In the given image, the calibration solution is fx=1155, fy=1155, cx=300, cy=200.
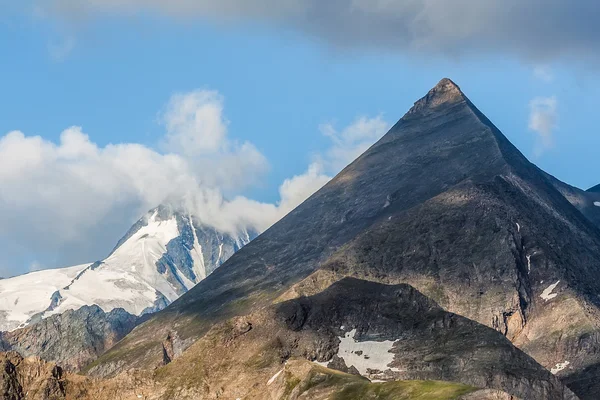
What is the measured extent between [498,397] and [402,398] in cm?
2289

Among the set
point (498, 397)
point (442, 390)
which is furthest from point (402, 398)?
point (498, 397)

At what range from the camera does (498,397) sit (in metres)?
181

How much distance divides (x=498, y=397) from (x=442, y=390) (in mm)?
16362

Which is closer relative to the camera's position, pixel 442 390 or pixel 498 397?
pixel 498 397

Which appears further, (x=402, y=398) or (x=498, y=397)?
(x=402, y=398)

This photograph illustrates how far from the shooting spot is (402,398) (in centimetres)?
19925

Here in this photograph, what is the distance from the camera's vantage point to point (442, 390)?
195750 millimetres

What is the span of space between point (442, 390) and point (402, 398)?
25.0ft

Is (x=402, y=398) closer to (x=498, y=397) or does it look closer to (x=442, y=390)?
(x=442, y=390)
